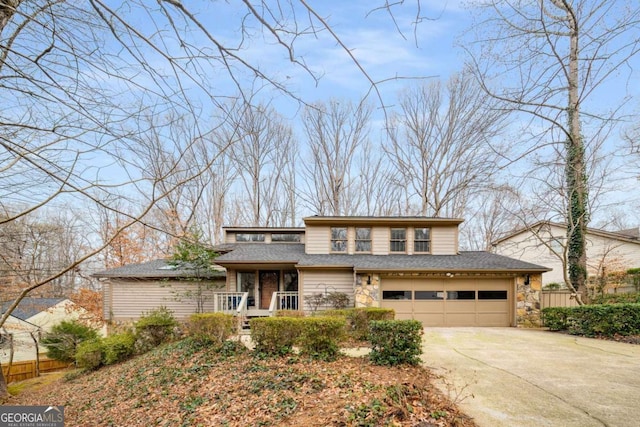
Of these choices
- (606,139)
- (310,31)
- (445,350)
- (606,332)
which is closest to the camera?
(310,31)

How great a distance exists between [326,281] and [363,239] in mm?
2597

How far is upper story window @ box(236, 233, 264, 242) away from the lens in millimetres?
16703

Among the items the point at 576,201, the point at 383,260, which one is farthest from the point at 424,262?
the point at 576,201

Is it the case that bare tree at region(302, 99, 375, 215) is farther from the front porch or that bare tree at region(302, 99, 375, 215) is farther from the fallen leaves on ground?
the fallen leaves on ground

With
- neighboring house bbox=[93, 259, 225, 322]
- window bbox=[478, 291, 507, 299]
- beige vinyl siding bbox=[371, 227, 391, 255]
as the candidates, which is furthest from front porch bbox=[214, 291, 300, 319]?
window bbox=[478, 291, 507, 299]

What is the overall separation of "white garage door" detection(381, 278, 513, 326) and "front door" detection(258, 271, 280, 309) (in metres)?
4.53

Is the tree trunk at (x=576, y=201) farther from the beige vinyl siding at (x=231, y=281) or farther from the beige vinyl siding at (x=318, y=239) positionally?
the beige vinyl siding at (x=231, y=281)

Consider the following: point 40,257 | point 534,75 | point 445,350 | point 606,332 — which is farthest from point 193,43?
point 606,332

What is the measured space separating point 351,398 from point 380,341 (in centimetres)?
189

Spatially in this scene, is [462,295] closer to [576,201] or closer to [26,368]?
[576,201]

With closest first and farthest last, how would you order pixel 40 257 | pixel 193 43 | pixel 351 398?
pixel 193 43 → pixel 351 398 → pixel 40 257

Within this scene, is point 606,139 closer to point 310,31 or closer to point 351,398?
point 351,398

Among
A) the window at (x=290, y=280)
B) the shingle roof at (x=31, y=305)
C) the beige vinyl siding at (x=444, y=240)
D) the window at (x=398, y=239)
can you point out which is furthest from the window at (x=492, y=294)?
the shingle roof at (x=31, y=305)

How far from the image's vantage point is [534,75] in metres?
5.87
